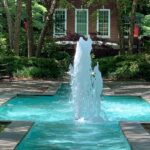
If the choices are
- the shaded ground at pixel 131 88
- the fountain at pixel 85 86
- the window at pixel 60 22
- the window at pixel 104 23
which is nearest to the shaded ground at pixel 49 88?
the shaded ground at pixel 131 88

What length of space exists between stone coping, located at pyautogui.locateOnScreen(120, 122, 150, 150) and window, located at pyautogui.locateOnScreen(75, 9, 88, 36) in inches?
1049

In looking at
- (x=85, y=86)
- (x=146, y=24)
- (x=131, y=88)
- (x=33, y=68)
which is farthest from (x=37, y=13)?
(x=85, y=86)

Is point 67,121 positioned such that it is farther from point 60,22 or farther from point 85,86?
point 60,22

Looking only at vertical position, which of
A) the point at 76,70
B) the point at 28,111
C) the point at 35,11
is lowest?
the point at 28,111

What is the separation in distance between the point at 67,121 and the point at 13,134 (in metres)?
2.54

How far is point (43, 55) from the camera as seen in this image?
2600 cm

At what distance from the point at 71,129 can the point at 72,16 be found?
27.1 meters

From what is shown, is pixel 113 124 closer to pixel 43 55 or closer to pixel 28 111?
pixel 28 111

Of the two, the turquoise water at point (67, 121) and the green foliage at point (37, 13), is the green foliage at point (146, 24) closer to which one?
the green foliage at point (37, 13)

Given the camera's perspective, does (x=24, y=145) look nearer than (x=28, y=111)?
Yes

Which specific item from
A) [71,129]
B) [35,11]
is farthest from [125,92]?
[35,11]

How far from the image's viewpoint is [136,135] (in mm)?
8328

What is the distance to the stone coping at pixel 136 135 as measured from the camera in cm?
750

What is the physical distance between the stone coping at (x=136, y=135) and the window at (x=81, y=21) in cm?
2664
